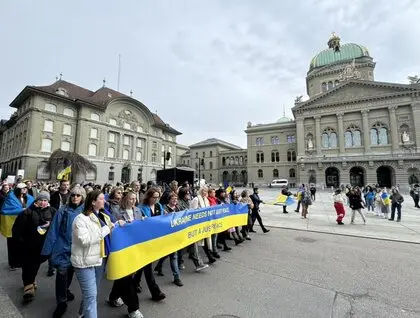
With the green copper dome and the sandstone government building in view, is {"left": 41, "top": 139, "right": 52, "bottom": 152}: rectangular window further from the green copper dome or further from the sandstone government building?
the green copper dome

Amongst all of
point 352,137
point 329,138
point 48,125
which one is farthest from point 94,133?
point 352,137

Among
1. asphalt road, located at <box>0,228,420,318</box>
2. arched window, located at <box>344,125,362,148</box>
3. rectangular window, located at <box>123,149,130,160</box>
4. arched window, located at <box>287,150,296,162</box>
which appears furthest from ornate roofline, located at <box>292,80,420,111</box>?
asphalt road, located at <box>0,228,420,318</box>

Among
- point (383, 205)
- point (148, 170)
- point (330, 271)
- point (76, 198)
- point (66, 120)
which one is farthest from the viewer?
point (148, 170)

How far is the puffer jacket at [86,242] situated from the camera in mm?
2746

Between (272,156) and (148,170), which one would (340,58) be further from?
(148,170)

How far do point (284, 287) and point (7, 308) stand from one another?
490 centimetres

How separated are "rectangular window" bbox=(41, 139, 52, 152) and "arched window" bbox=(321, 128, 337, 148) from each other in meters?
54.2

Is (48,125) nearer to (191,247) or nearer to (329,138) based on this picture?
(191,247)

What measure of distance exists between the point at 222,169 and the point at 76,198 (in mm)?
68256

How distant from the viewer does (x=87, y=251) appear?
9.20 ft

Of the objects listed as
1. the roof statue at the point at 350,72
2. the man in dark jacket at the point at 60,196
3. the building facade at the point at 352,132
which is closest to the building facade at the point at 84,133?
the man in dark jacket at the point at 60,196

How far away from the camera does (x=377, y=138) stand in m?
43.5

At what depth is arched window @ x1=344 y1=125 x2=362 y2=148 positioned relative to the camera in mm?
45062

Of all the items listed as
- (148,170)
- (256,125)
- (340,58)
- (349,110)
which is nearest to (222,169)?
(256,125)
